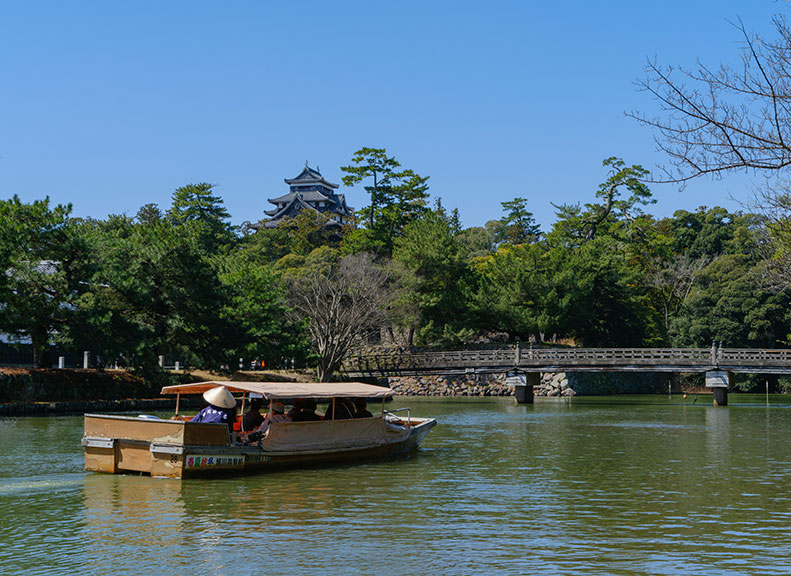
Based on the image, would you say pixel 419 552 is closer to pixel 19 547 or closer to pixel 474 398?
pixel 19 547

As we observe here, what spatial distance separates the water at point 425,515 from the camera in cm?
1073

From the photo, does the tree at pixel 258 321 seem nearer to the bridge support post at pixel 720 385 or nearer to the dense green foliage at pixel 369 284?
the dense green foliage at pixel 369 284

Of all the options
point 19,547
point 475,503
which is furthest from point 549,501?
point 19,547

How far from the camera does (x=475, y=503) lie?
15.1m

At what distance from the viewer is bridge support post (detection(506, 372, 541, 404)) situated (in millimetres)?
52062

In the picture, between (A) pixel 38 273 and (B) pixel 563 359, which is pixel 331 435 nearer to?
(A) pixel 38 273

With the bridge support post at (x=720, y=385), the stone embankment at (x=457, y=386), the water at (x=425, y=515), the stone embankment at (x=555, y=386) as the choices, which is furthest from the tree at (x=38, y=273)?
the stone embankment at (x=555, y=386)

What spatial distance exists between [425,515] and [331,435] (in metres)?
6.18

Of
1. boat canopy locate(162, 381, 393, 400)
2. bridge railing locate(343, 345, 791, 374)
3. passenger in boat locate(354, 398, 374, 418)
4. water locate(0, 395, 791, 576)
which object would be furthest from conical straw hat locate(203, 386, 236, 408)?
bridge railing locate(343, 345, 791, 374)

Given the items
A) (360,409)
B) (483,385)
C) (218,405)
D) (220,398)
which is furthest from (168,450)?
(483,385)

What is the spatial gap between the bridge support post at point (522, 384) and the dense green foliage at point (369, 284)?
33.8ft

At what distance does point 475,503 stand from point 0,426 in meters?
20.1

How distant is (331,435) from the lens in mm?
19688

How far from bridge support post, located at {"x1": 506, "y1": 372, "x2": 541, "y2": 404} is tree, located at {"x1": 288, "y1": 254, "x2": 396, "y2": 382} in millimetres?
10035
